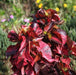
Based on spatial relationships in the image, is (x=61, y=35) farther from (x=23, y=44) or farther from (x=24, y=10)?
(x=24, y=10)

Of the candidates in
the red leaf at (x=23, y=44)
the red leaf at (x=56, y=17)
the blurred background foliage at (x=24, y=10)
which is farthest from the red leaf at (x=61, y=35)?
the blurred background foliage at (x=24, y=10)

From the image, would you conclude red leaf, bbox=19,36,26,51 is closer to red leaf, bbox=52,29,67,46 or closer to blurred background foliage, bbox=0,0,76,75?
red leaf, bbox=52,29,67,46

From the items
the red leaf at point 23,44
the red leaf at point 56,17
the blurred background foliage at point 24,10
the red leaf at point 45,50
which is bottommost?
the blurred background foliage at point 24,10

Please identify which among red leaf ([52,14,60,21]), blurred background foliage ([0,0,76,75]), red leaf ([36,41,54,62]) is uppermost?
red leaf ([52,14,60,21])

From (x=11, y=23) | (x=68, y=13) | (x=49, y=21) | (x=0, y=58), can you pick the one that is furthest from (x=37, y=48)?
(x=68, y=13)

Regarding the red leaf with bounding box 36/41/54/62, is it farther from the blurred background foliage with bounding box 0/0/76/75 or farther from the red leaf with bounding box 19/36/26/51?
the blurred background foliage with bounding box 0/0/76/75

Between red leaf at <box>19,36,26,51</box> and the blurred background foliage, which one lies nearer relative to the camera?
red leaf at <box>19,36,26,51</box>

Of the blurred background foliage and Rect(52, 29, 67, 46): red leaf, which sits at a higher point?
Rect(52, 29, 67, 46): red leaf

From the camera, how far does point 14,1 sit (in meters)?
5.43

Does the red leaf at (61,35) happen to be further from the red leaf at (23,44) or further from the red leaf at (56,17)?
the red leaf at (23,44)

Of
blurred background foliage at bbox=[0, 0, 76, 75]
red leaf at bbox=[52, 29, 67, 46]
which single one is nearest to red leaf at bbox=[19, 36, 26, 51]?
red leaf at bbox=[52, 29, 67, 46]

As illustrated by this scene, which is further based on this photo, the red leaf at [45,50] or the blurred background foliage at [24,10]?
the blurred background foliage at [24,10]

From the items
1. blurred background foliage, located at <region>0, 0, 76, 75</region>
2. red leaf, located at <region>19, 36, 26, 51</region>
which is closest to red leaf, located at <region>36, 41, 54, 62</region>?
red leaf, located at <region>19, 36, 26, 51</region>

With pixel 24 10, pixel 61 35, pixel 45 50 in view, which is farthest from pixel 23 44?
pixel 24 10
